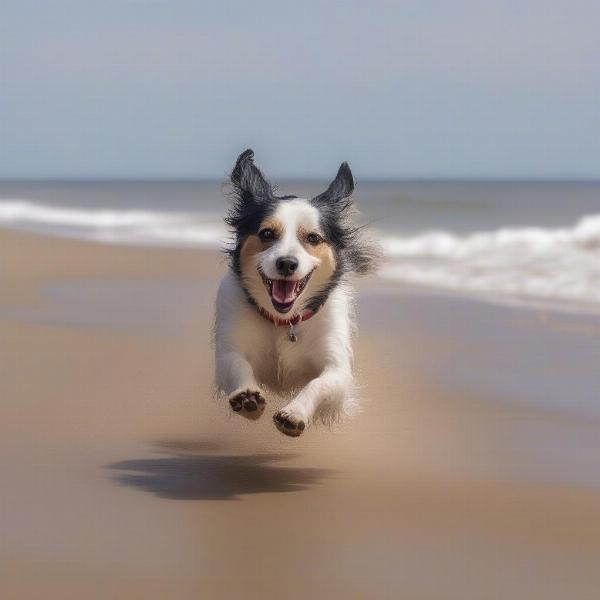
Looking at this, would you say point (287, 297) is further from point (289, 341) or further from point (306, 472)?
point (306, 472)

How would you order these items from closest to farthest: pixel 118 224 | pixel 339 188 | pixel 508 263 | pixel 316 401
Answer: pixel 316 401 < pixel 339 188 < pixel 508 263 < pixel 118 224

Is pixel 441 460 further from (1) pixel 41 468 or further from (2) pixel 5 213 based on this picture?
(2) pixel 5 213

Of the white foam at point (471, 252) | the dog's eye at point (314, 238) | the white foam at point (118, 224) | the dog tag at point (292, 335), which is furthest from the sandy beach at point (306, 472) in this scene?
the white foam at point (118, 224)

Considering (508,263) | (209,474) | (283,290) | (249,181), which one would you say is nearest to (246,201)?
(249,181)

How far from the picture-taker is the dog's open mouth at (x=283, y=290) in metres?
5.17

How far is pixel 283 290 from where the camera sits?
17.0ft

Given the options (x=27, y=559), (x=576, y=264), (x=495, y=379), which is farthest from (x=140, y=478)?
(x=576, y=264)

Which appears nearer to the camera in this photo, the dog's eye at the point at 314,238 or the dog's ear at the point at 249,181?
the dog's eye at the point at 314,238

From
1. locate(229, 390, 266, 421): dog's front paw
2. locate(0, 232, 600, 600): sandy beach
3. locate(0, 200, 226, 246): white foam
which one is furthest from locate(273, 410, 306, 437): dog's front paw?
locate(0, 200, 226, 246): white foam

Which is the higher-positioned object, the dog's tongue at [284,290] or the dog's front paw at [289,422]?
the dog's tongue at [284,290]

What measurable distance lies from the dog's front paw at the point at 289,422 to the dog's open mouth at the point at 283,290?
0.62 m

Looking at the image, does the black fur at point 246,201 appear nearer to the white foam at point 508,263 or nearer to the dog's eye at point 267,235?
the dog's eye at point 267,235

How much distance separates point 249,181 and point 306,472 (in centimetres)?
128

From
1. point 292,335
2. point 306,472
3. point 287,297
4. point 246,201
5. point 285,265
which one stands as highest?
point 246,201
